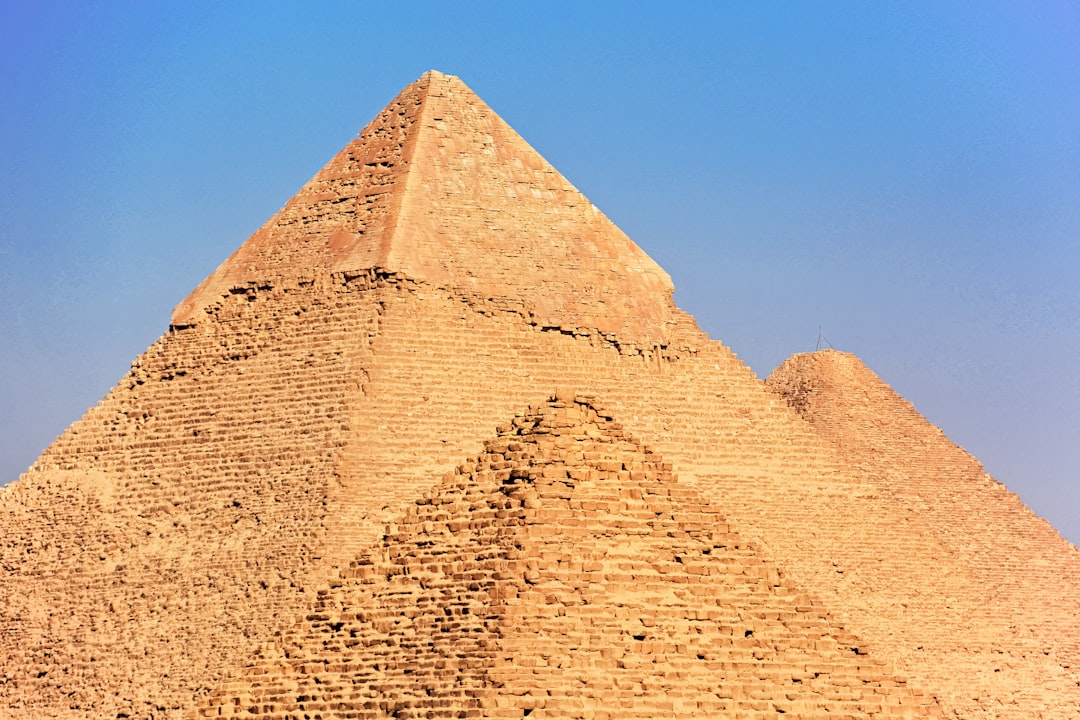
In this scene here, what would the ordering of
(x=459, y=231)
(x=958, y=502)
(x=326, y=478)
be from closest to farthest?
(x=326, y=478), (x=459, y=231), (x=958, y=502)

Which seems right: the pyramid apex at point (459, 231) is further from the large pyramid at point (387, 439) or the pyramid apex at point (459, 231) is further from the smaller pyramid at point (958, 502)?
the smaller pyramid at point (958, 502)

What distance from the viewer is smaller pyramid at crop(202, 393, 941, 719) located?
28266mm

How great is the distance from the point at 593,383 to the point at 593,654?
24095 mm

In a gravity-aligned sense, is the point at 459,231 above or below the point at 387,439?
above

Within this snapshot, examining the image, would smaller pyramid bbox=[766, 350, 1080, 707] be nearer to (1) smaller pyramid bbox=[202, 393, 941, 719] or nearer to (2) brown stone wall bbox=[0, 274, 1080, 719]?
(2) brown stone wall bbox=[0, 274, 1080, 719]

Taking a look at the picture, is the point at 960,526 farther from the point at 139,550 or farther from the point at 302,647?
the point at 302,647

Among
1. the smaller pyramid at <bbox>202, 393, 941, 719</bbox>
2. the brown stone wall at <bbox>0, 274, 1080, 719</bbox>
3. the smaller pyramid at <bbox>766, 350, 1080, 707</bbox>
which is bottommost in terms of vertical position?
the smaller pyramid at <bbox>202, 393, 941, 719</bbox>

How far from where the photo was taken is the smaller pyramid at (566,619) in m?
28.3

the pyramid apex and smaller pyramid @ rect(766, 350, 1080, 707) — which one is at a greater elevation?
smaller pyramid @ rect(766, 350, 1080, 707)

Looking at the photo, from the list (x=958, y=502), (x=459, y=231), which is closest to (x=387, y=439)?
(x=459, y=231)

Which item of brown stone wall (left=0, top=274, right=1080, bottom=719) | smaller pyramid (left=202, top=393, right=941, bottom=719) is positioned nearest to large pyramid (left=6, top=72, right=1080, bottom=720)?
brown stone wall (left=0, top=274, right=1080, bottom=719)

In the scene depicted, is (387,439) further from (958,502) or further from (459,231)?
(958,502)

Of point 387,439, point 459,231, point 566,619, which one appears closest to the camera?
point 566,619

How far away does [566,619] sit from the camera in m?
28.6
